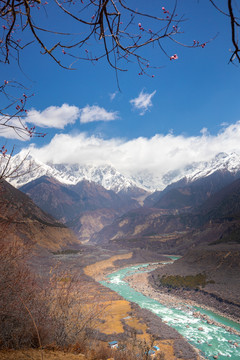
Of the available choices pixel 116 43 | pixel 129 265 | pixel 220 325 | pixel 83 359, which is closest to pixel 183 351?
pixel 220 325

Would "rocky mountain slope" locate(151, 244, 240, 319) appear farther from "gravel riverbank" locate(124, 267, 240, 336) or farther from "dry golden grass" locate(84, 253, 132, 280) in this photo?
"dry golden grass" locate(84, 253, 132, 280)

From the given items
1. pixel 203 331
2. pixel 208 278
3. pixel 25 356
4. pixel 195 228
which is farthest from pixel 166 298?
pixel 195 228

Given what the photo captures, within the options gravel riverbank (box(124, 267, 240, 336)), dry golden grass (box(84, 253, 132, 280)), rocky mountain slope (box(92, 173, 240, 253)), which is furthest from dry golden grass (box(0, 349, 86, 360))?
rocky mountain slope (box(92, 173, 240, 253))

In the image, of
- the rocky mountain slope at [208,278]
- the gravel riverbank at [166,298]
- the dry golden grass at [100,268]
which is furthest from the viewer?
the dry golden grass at [100,268]

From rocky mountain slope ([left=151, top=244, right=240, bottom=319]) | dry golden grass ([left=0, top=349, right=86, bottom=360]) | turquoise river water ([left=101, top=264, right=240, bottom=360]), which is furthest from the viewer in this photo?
rocky mountain slope ([left=151, top=244, right=240, bottom=319])

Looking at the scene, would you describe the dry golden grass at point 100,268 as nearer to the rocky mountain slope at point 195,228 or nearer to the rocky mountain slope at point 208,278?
the rocky mountain slope at point 208,278

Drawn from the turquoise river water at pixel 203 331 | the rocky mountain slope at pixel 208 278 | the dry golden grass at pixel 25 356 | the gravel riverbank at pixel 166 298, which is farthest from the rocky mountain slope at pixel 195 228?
the dry golden grass at pixel 25 356

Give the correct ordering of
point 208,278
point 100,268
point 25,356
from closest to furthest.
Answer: point 25,356, point 208,278, point 100,268

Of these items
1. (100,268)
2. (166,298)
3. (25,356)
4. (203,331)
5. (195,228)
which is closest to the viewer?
(25,356)

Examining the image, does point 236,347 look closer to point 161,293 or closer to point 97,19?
point 161,293

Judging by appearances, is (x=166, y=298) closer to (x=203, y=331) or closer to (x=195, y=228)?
(x=203, y=331)

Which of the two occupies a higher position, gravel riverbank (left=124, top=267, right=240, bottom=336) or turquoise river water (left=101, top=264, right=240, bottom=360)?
turquoise river water (left=101, top=264, right=240, bottom=360)
